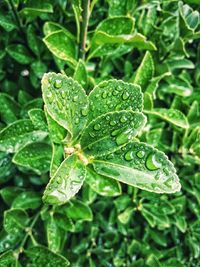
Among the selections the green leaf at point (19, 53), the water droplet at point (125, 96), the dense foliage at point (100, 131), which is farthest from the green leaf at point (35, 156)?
the water droplet at point (125, 96)

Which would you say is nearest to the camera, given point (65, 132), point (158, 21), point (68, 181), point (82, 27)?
point (68, 181)

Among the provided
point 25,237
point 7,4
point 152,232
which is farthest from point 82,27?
point 152,232

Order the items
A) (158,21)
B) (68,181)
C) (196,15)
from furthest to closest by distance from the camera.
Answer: (158,21) < (196,15) < (68,181)

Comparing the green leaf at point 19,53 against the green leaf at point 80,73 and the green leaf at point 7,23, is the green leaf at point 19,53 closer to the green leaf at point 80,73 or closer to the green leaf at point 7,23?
the green leaf at point 7,23

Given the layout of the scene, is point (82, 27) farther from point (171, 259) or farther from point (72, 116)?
point (171, 259)

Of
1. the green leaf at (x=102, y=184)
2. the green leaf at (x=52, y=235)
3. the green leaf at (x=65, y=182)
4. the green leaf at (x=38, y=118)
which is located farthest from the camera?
the green leaf at (x=52, y=235)

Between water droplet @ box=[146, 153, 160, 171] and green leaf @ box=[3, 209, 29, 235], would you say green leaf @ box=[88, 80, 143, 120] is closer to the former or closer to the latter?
water droplet @ box=[146, 153, 160, 171]
